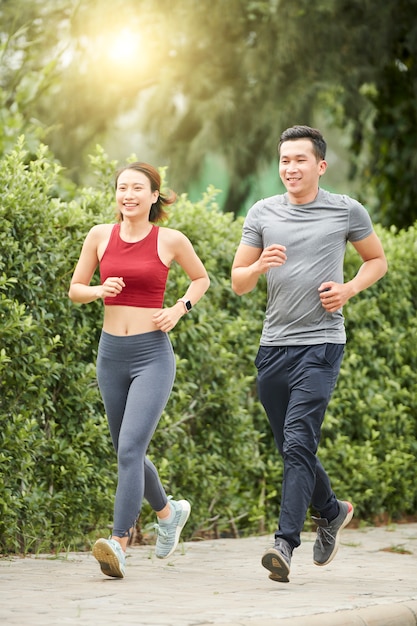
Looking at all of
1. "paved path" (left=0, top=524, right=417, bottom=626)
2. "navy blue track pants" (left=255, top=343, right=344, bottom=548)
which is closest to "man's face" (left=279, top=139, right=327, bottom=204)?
"navy blue track pants" (left=255, top=343, right=344, bottom=548)

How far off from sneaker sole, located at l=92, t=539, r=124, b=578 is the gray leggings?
0.47 feet

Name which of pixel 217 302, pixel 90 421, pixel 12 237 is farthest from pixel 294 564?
pixel 12 237

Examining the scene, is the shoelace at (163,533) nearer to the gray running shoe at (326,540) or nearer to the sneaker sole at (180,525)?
the sneaker sole at (180,525)

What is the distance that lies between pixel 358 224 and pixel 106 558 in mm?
2147

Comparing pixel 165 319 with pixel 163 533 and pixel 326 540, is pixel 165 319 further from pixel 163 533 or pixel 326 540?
pixel 326 540

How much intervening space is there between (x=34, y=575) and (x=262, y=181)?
9786mm

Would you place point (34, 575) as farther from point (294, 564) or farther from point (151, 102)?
point (151, 102)

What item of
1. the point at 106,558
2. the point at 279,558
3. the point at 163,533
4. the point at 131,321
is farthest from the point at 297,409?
the point at 106,558

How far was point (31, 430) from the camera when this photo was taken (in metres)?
6.59

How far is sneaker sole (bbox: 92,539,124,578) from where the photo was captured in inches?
216

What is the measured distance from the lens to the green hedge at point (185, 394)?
21.5 feet

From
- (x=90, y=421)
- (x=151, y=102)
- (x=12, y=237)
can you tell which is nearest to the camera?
(x=12, y=237)

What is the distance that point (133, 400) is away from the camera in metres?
5.79

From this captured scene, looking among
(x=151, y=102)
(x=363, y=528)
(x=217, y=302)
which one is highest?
(x=151, y=102)
